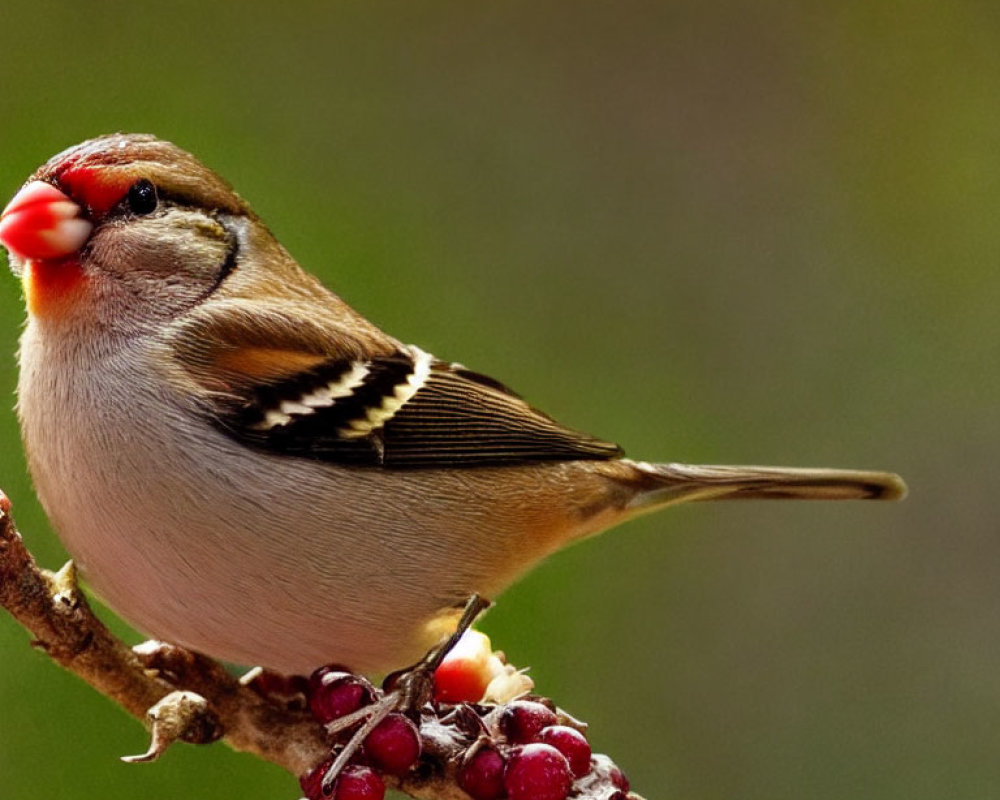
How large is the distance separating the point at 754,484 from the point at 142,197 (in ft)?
2.73

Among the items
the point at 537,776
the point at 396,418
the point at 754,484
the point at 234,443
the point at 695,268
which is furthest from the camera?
the point at 695,268

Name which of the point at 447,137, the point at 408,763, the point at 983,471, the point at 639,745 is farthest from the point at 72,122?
the point at 983,471

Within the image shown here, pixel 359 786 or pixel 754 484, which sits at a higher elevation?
pixel 754 484

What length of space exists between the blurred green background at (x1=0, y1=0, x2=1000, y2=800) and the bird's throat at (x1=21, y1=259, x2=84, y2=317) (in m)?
1.32

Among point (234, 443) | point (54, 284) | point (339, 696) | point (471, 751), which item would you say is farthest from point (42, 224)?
point (471, 751)

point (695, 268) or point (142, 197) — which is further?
point (695, 268)

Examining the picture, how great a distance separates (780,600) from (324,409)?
2.01 metres

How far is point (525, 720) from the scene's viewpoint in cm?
132

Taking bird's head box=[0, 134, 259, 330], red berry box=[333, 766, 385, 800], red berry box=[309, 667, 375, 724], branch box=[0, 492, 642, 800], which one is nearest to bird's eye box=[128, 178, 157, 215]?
bird's head box=[0, 134, 259, 330]

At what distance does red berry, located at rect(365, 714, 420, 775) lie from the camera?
4.12ft

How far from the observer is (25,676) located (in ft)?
7.84

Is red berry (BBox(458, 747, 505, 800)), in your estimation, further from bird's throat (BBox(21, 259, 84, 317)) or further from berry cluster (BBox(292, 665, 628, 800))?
bird's throat (BBox(21, 259, 84, 317))

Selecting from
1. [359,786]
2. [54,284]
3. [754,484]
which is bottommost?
[359,786]

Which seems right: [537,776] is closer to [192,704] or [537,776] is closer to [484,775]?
[484,775]
